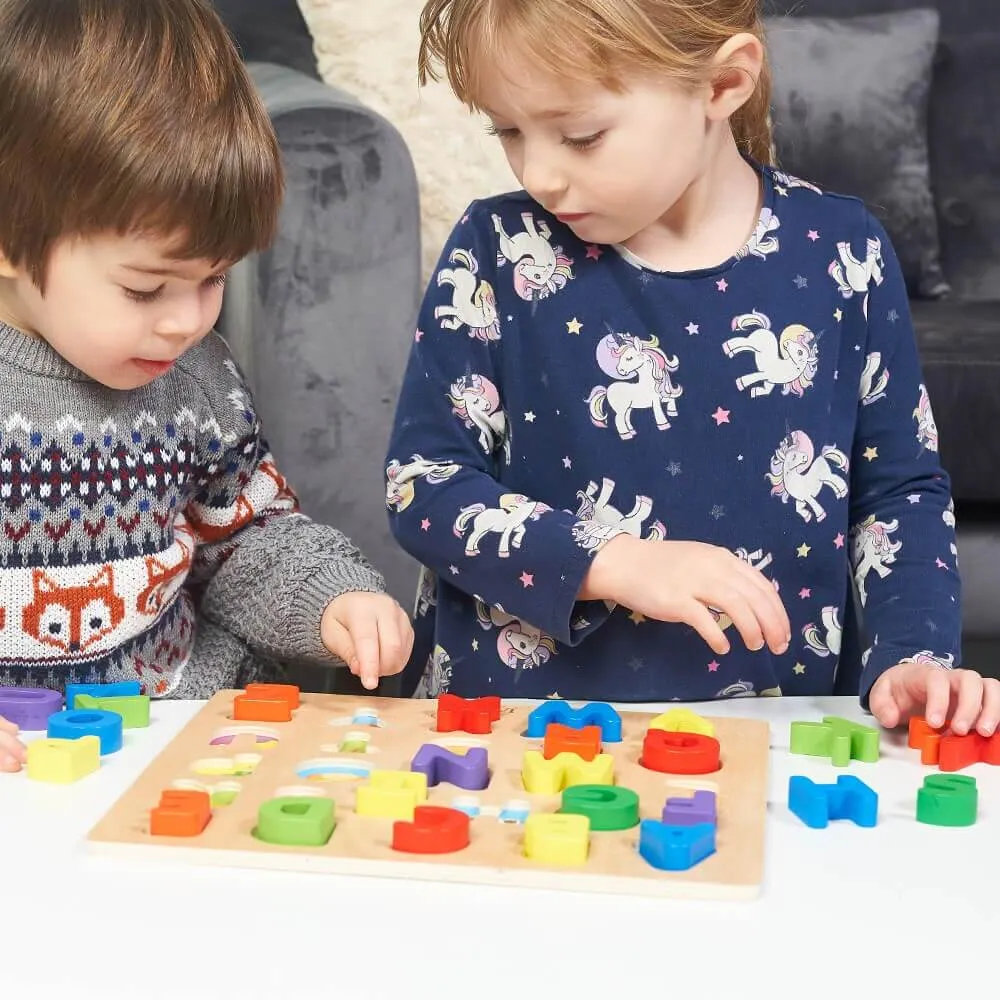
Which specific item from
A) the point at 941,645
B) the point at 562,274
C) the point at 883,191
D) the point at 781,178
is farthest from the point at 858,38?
the point at 941,645

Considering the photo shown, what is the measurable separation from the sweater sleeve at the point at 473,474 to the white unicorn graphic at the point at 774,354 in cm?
16

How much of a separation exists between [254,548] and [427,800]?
444 millimetres

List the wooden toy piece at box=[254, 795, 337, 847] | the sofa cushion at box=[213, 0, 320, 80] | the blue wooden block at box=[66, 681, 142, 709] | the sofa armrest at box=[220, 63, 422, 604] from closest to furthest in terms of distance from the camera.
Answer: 1. the wooden toy piece at box=[254, 795, 337, 847]
2. the blue wooden block at box=[66, 681, 142, 709]
3. the sofa armrest at box=[220, 63, 422, 604]
4. the sofa cushion at box=[213, 0, 320, 80]

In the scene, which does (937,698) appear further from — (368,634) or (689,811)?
(368,634)

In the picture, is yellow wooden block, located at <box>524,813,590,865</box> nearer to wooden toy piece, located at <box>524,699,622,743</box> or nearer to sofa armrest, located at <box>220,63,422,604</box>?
wooden toy piece, located at <box>524,699,622,743</box>

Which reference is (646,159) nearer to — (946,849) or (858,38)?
(946,849)

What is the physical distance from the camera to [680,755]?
77cm

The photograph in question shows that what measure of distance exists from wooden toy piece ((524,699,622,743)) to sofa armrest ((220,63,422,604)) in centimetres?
85

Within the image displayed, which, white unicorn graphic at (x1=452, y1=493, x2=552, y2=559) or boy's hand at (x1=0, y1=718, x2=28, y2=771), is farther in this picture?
white unicorn graphic at (x1=452, y1=493, x2=552, y2=559)

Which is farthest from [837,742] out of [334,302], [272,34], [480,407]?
[272,34]

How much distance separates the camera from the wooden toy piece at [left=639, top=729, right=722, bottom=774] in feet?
2.53

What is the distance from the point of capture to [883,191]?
2105 mm

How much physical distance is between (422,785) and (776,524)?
0.46 meters

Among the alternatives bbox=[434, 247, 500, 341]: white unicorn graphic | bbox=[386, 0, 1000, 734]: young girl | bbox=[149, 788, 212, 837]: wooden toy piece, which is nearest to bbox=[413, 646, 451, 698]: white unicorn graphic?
bbox=[386, 0, 1000, 734]: young girl
